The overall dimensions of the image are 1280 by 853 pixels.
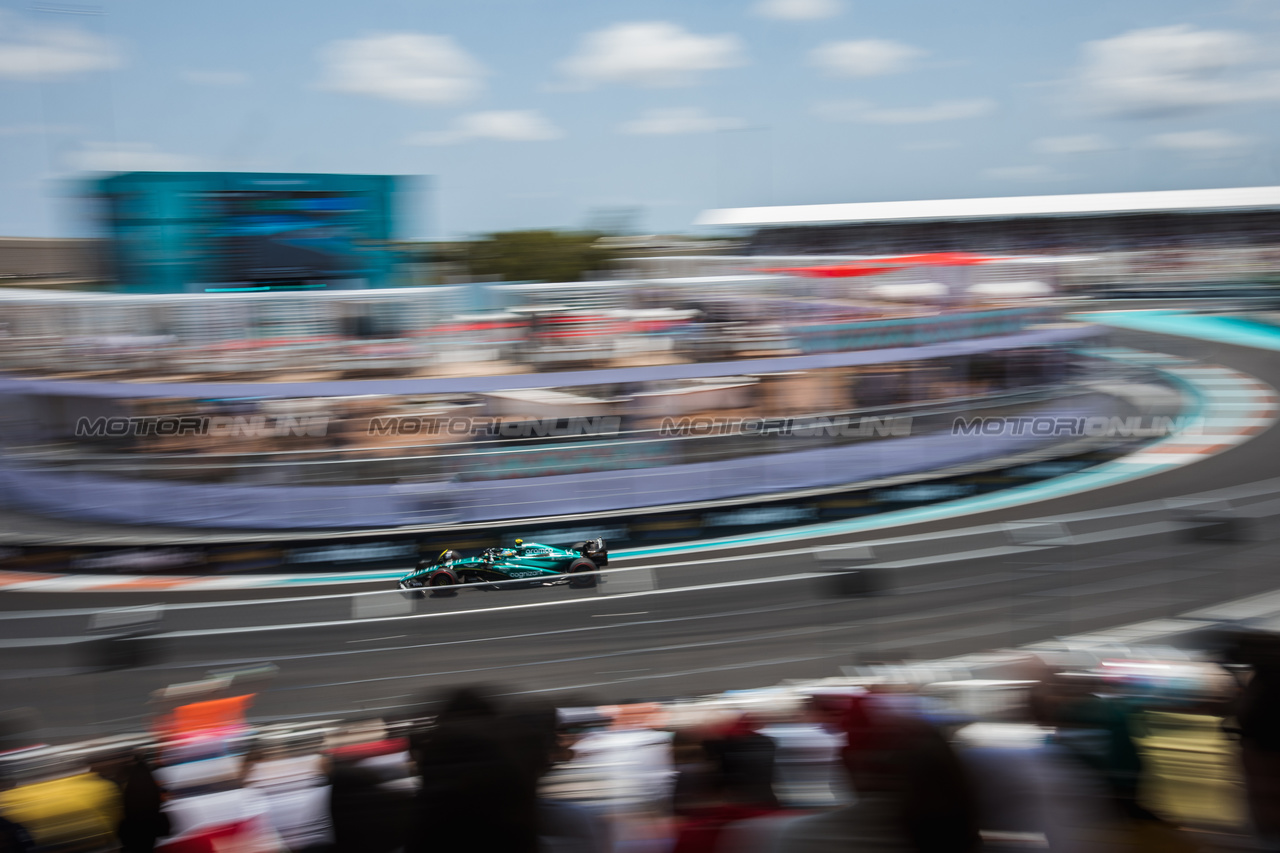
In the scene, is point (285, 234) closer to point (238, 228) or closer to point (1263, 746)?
point (238, 228)

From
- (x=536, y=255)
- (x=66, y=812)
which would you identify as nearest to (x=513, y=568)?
(x=66, y=812)

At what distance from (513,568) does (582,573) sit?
702 mm

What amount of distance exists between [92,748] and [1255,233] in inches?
1856

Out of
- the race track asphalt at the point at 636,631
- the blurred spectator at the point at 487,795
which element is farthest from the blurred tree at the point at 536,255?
the blurred spectator at the point at 487,795

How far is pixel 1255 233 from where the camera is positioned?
3981 cm

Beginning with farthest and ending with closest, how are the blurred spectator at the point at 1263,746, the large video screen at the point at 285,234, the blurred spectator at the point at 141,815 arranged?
the large video screen at the point at 285,234
the blurred spectator at the point at 141,815
the blurred spectator at the point at 1263,746

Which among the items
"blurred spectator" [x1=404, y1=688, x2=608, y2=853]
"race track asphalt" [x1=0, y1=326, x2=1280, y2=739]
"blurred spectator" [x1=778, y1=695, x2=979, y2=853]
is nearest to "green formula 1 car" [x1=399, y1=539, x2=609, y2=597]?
"race track asphalt" [x1=0, y1=326, x2=1280, y2=739]

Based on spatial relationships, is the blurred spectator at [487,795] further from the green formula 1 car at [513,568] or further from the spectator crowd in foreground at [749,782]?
the green formula 1 car at [513,568]

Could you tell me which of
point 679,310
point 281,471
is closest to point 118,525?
point 281,471

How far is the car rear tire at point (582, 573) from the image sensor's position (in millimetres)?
9156

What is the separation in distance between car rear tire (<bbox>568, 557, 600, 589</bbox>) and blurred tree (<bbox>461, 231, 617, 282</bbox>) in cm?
1934

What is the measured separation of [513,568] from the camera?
362 inches

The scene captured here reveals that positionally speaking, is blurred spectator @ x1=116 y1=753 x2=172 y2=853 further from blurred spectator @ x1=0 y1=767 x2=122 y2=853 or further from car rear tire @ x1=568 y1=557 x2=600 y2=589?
car rear tire @ x1=568 y1=557 x2=600 y2=589

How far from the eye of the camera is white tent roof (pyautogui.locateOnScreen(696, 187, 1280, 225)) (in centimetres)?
4172
